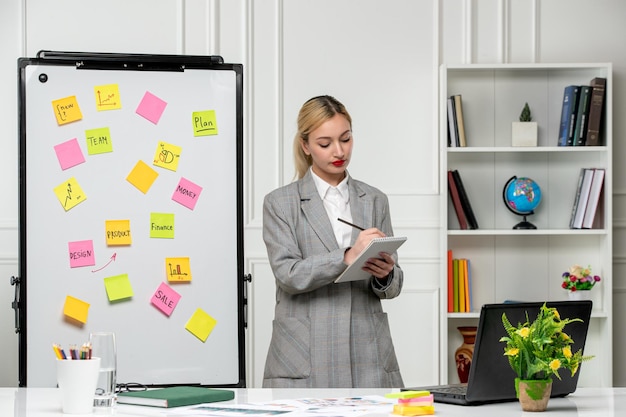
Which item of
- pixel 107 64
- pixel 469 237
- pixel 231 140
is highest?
pixel 107 64

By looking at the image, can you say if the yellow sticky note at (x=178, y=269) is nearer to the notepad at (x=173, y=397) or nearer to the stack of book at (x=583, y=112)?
the notepad at (x=173, y=397)

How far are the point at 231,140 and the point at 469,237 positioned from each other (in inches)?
62.7

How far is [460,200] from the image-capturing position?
4.42m

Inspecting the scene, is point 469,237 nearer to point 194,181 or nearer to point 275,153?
point 275,153

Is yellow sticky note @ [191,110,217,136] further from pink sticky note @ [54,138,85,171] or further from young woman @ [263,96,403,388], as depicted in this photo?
young woman @ [263,96,403,388]

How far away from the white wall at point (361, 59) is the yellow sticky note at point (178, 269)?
1.09m

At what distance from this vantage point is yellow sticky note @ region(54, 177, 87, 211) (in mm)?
3305

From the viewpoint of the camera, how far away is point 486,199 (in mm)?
4535

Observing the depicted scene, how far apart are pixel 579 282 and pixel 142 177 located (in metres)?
2.17

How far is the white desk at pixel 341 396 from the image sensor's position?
188 centimetres

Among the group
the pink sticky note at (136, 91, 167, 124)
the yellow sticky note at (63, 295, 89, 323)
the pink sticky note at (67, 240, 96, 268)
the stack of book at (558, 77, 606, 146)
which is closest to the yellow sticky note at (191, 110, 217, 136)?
the pink sticky note at (136, 91, 167, 124)

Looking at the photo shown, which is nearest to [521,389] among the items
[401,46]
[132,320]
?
[132,320]

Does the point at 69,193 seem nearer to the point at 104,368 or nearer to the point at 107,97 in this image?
the point at 107,97

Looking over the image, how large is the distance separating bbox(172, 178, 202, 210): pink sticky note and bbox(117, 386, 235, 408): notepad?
1371 millimetres
